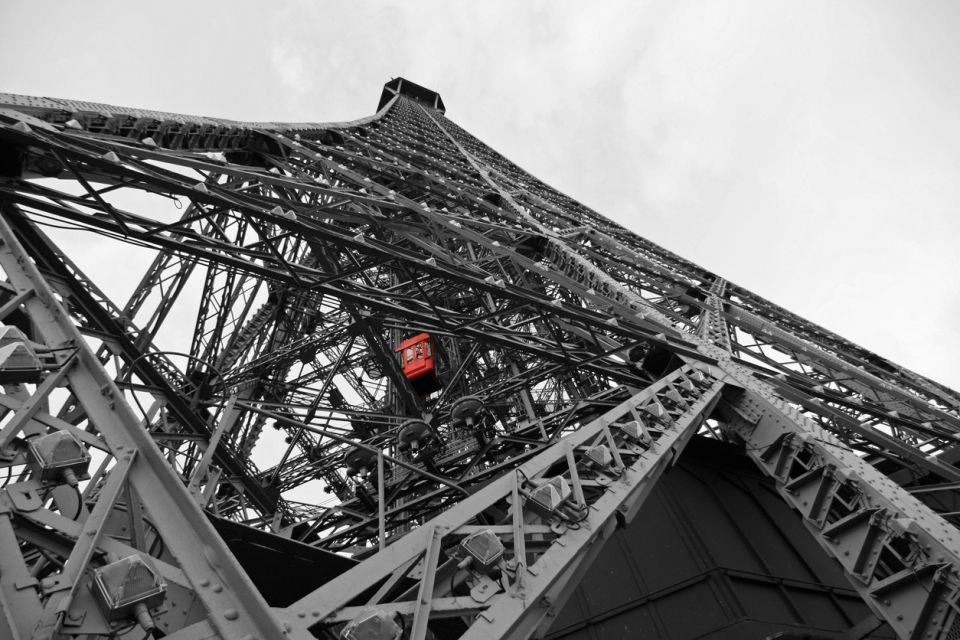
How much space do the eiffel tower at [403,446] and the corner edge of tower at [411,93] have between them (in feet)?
129

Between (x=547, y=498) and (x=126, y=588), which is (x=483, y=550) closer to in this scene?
(x=547, y=498)

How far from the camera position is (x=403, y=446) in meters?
10.1

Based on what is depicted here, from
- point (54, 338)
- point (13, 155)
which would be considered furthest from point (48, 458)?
point (13, 155)

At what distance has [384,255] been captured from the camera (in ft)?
20.5

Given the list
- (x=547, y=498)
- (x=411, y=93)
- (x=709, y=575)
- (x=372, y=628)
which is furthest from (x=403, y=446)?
(x=411, y=93)

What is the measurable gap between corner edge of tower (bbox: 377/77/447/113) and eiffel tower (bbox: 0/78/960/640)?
39240 millimetres

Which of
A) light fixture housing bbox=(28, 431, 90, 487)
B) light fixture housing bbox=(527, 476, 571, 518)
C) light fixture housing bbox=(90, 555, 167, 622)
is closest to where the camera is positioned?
light fixture housing bbox=(90, 555, 167, 622)

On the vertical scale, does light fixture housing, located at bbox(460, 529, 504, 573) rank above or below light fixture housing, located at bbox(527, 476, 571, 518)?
below

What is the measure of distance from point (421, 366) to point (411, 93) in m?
48.7

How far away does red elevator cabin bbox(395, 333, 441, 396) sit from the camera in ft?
44.3

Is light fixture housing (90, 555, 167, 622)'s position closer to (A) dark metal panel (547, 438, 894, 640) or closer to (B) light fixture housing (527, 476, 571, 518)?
(B) light fixture housing (527, 476, 571, 518)

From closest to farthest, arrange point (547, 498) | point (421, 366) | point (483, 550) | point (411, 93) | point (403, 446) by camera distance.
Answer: point (483, 550)
point (547, 498)
point (403, 446)
point (421, 366)
point (411, 93)

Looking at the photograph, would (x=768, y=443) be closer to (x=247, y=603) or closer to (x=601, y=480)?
(x=601, y=480)

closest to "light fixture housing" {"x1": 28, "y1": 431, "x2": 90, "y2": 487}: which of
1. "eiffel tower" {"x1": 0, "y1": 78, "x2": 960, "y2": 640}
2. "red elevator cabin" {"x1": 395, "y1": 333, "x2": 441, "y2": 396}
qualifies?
"eiffel tower" {"x1": 0, "y1": 78, "x2": 960, "y2": 640}
